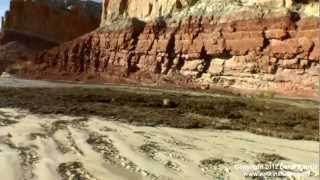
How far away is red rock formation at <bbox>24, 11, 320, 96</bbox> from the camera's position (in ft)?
102

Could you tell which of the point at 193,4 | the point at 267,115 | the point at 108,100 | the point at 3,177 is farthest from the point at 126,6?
the point at 3,177

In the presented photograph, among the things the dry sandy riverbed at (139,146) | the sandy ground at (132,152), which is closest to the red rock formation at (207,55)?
the dry sandy riverbed at (139,146)

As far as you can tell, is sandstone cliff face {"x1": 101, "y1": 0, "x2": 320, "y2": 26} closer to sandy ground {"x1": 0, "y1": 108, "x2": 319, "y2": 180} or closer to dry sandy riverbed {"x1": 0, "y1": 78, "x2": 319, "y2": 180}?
dry sandy riverbed {"x1": 0, "y1": 78, "x2": 319, "y2": 180}

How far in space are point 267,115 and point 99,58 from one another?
39602 millimetres

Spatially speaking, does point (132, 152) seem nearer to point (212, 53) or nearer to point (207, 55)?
point (212, 53)

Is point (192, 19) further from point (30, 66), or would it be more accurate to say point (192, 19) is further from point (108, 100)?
point (30, 66)

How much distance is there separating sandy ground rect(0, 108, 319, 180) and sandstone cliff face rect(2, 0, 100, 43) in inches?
3473

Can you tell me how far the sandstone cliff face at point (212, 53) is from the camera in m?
31.0

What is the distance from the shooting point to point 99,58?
56.1 meters

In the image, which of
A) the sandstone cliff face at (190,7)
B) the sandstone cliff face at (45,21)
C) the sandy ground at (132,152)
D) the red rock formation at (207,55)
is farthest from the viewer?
the sandstone cliff face at (45,21)

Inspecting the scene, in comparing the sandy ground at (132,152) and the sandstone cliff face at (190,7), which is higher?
the sandstone cliff face at (190,7)

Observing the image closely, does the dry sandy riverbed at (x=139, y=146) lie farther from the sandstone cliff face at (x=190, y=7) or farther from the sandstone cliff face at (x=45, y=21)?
the sandstone cliff face at (x=45, y=21)

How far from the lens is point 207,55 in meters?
39.6

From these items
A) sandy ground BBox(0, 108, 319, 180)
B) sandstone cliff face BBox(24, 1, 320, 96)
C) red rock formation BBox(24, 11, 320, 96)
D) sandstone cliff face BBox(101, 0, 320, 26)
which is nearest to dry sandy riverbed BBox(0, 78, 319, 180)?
sandy ground BBox(0, 108, 319, 180)
